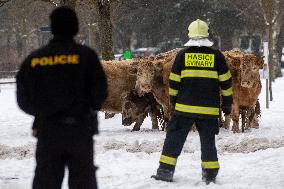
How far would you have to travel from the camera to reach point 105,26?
17.9 metres

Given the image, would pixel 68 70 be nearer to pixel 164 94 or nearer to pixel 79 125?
pixel 79 125

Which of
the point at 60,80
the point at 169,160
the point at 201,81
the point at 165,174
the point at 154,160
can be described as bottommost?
the point at 154,160

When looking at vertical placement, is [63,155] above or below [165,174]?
above

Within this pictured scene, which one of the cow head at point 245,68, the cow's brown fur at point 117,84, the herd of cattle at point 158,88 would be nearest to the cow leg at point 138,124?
the herd of cattle at point 158,88

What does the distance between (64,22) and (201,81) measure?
2.76 m

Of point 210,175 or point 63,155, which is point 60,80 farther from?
point 210,175

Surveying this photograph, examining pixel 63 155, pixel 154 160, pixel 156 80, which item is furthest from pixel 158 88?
pixel 63 155

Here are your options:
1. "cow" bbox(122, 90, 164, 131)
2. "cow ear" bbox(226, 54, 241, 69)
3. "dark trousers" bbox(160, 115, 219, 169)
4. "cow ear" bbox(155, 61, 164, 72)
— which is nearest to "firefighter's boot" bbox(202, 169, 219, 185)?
"dark trousers" bbox(160, 115, 219, 169)

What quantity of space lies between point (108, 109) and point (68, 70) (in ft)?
31.4

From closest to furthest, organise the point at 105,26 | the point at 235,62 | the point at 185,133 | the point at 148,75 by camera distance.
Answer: the point at 185,133, the point at 235,62, the point at 148,75, the point at 105,26

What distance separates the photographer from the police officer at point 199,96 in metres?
7.20

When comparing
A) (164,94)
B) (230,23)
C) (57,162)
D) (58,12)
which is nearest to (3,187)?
(57,162)

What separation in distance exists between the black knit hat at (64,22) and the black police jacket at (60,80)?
2.5 inches

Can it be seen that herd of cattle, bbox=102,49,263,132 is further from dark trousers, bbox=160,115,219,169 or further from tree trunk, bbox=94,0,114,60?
dark trousers, bbox=160,115,219,169
